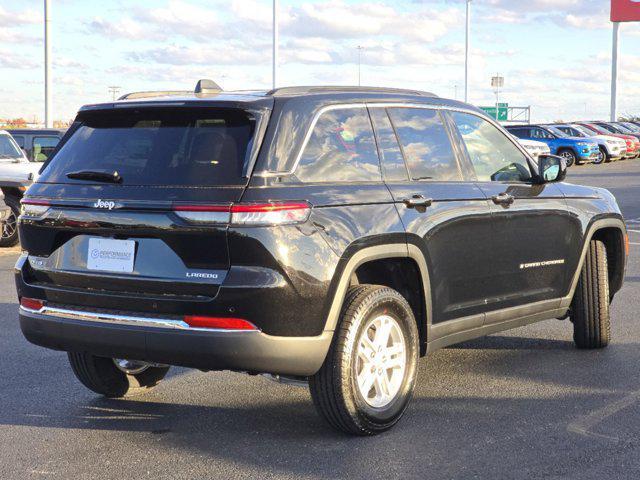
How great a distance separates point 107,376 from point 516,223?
2.71m

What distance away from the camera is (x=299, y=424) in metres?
5.56

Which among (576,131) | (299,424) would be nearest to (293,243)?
(299,424)

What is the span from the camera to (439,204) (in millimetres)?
5828

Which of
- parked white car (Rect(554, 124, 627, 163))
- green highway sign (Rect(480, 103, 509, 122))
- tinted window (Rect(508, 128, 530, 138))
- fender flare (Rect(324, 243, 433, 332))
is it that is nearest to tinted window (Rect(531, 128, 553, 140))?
tinted window (Rect(508, 128, 530, 138))

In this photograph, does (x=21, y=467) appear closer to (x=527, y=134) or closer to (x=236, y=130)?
(x=236, y=130)

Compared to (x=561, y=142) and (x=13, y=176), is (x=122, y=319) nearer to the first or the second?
(x=13, y=176)

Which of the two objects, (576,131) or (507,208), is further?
(576,131)

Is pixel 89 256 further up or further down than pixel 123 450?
further up

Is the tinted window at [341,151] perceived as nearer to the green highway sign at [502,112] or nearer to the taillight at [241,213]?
the taillight at [241,213]

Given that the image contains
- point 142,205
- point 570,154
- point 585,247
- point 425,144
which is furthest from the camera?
point 570,154

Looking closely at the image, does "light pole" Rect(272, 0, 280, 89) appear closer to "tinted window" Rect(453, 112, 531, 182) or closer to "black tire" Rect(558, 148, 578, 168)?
"black tire" Rect(558, 148, 578, 168)

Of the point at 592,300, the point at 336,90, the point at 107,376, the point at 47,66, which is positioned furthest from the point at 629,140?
the point at 107,376

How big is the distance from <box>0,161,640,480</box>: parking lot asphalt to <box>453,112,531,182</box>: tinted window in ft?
4.34

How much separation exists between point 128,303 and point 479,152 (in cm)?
255
